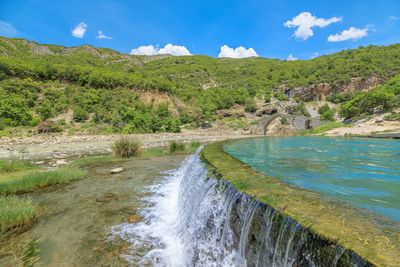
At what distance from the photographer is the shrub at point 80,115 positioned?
118ft

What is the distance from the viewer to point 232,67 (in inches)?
3903

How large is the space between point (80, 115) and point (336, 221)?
39.5m

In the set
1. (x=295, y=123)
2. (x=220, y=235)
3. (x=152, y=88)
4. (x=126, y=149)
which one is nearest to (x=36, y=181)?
(x=126, y=149)

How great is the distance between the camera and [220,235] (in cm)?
383

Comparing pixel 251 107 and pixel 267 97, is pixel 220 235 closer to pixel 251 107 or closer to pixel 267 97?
pixel 251 107

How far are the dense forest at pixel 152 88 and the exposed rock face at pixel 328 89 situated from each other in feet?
4.01

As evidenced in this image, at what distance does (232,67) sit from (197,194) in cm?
9929

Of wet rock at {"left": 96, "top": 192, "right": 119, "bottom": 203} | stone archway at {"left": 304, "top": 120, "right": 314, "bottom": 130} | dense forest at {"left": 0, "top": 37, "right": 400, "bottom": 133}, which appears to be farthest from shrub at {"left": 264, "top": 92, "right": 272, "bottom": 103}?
wet rock at {"left": 96, "top": 192, "right": 119, "bottom": 203}

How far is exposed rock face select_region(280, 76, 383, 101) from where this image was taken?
6173cm

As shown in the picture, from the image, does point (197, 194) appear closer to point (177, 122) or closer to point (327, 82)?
point (177, 122)

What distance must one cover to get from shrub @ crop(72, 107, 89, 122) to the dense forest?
0.47 ft

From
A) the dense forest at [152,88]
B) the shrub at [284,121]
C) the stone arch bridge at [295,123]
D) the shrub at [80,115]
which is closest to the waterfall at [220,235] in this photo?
the dense forest at [152,88]

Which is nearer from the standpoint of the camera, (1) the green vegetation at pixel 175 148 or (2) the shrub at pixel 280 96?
(1) the green vegetation at pixel 175 148

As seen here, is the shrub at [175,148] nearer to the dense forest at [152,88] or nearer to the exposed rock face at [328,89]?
the dense forest at [152,88]
